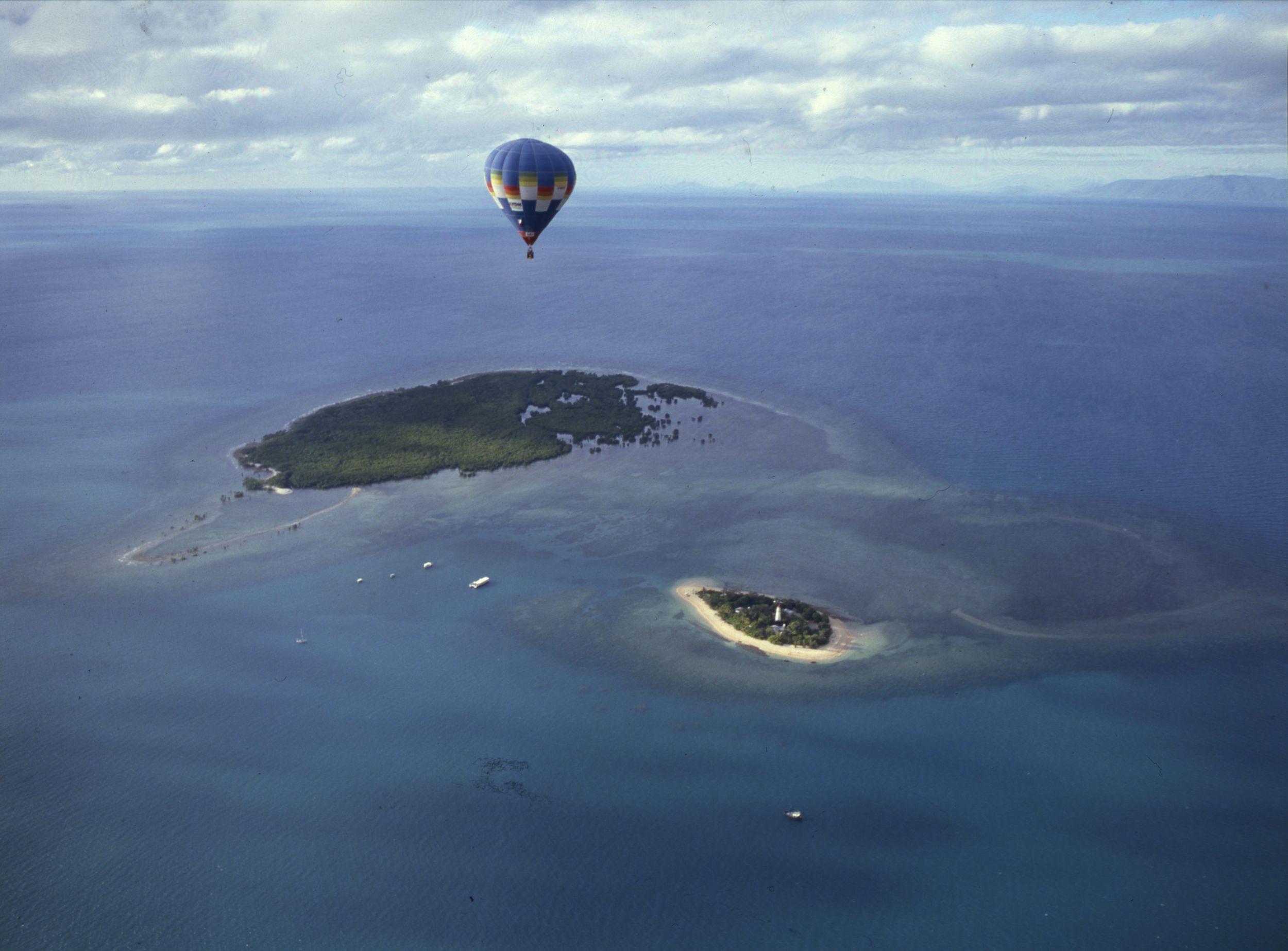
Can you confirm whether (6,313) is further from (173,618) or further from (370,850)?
(370,850)

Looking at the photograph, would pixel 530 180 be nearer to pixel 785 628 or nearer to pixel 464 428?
pixel 464 428

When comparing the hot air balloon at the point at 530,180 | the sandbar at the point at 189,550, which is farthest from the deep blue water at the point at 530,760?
the hot air balloon at the point at 530,180

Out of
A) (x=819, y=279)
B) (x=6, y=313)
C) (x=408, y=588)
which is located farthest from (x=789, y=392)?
(x=6, y=313)

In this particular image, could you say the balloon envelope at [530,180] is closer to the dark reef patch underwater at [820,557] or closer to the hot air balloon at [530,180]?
the hot air balloon at [530,180]

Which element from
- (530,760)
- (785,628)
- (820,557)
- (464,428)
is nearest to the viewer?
(530,760)

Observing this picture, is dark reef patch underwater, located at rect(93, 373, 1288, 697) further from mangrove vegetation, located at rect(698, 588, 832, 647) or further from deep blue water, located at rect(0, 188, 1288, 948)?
mangrove vegetation, located at rect(698, 588, 832, 647)

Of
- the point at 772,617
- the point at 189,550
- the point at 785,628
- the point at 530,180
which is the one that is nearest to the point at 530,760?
the point at 785,628
